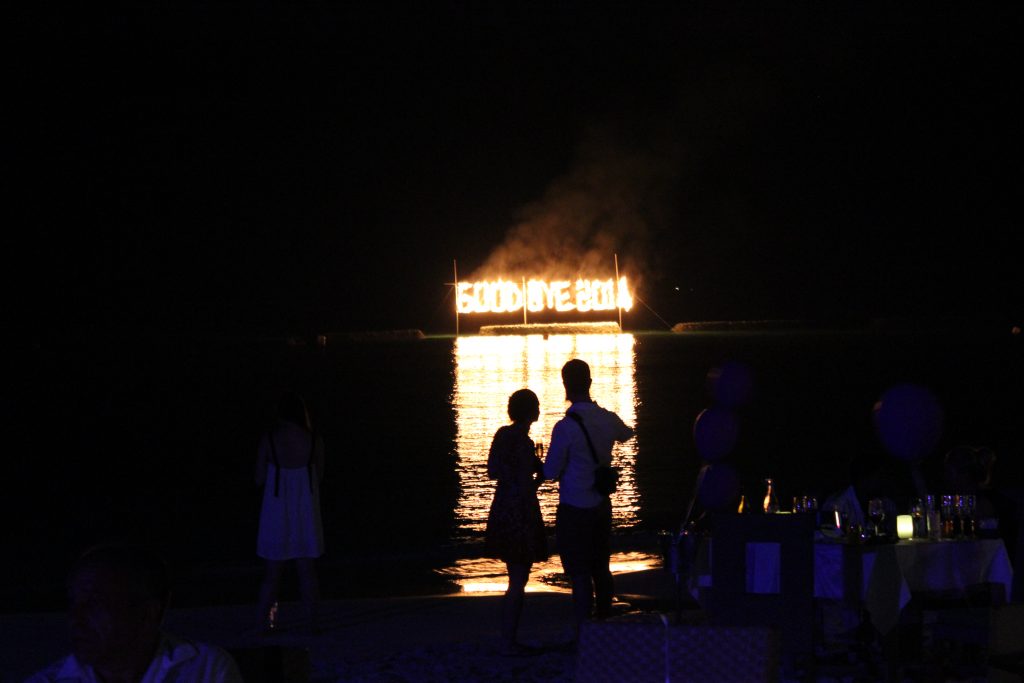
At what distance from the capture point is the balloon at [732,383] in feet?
26.9

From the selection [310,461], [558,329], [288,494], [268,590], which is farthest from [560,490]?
[558,329]

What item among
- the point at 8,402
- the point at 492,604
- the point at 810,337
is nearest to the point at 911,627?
the point at 492,604

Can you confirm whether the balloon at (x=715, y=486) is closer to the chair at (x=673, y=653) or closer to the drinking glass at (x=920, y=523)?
the drinking glass at (x=920, y=523)

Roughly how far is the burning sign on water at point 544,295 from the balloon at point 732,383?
221ft

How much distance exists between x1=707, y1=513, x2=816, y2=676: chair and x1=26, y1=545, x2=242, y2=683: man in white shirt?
3.54 metres

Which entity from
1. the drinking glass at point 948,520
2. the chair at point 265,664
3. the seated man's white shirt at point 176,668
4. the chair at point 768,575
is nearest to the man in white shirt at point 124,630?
the seated man's white shirt at point 176,668

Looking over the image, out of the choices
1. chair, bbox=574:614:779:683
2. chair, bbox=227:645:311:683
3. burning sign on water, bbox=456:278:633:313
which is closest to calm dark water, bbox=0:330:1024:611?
chair, bbox=227:645:311:683

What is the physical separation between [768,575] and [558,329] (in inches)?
2704

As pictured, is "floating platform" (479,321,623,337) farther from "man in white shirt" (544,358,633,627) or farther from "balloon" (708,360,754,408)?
"man in white shirt" (544,358,633,627)

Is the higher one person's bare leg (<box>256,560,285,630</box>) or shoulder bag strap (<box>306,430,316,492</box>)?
shoulder bag strap (<box>306,430,316,492</box>)

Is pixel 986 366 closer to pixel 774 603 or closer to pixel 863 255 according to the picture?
pixel 774 603

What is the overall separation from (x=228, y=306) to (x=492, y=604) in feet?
348

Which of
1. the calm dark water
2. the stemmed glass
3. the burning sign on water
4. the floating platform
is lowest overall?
the calm dark water

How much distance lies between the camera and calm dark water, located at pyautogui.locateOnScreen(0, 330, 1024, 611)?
12586 millimetres
